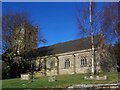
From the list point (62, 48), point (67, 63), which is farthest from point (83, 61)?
point (62, 48)

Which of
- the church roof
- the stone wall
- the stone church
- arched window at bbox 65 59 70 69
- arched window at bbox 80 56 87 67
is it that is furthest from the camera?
arched window at bbox 65 59 70 69

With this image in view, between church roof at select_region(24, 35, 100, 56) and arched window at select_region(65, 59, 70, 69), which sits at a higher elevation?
church roof at select_region(24, 35, 100, 56)

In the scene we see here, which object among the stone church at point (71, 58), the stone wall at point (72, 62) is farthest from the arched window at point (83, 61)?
the stone wall at point (72, 62)

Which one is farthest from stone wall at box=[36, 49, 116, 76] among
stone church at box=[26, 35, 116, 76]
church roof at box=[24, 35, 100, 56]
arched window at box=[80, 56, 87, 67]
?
church roof at box=[24, 35, 100, 56]

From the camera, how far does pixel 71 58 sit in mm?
41188

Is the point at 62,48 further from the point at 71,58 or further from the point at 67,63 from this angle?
the point at 71,58

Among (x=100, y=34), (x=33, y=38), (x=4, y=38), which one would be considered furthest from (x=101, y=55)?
(x=4, y=38)

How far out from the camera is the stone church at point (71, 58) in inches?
1385

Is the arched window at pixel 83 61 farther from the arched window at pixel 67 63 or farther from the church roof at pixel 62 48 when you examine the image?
the arched window at pixel 67 63

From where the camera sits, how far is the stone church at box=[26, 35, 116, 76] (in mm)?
35188

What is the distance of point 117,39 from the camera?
32.2 m

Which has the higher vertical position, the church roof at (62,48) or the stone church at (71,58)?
the church roof at (62,48)

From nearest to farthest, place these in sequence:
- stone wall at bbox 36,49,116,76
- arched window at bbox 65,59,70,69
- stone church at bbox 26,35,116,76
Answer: stone church at bbox 26,35,116,76 < stone wall at bbox 36,49,116,76 < arched window at bbox 65,59,70,69

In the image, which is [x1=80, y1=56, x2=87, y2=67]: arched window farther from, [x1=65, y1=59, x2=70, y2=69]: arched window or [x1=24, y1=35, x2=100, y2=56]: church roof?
[x1=65, y1=59, x2=70, y2=69]: arched window
